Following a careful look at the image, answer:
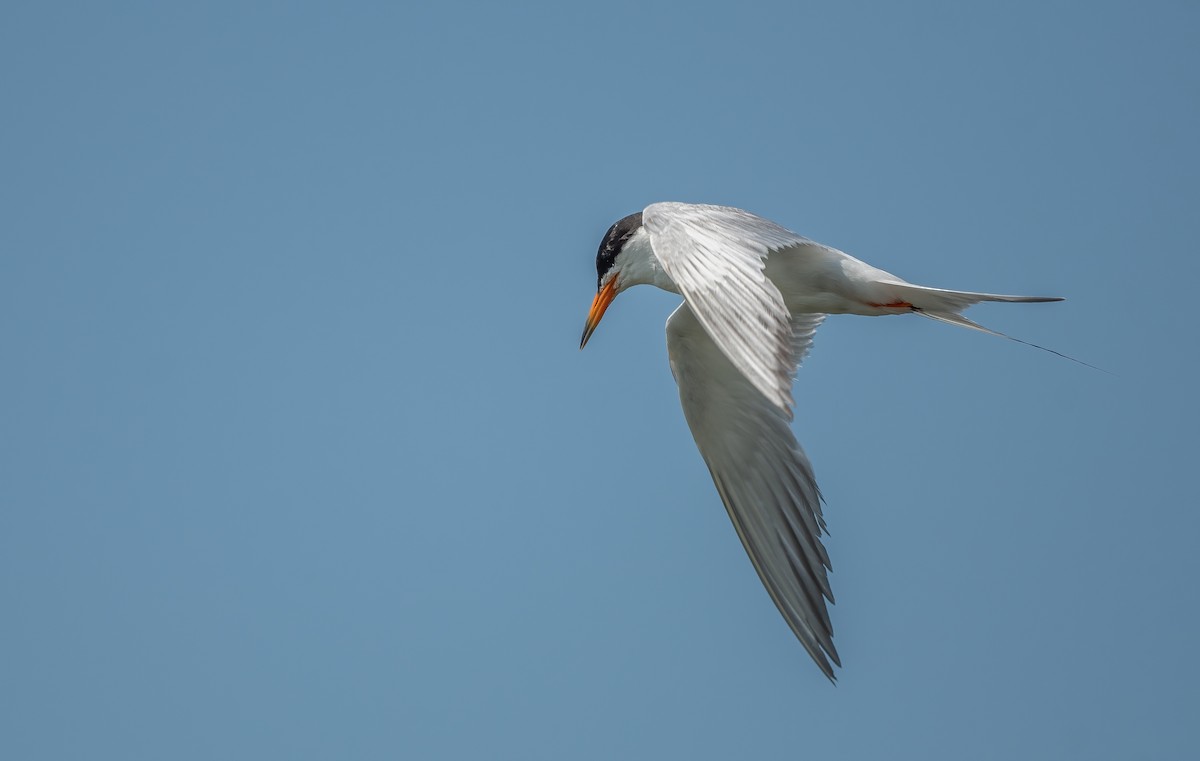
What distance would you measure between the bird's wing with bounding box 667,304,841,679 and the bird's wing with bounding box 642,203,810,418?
169 centimetres

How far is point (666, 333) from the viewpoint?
25.6 ft

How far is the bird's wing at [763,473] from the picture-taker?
283 inches

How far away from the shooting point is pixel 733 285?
498cm

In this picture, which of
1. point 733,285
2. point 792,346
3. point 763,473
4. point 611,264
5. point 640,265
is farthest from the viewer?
point 763,473

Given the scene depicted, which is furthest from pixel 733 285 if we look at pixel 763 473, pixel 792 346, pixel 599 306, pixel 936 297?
pixel 763 473

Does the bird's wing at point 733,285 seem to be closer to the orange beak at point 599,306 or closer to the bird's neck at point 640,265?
the bird's neck at point 640,265

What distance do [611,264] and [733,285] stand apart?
2.51 m

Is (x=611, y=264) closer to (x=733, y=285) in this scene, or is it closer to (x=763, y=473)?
(x=763, y=473)

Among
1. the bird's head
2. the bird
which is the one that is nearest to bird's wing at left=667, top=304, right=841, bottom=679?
the bird

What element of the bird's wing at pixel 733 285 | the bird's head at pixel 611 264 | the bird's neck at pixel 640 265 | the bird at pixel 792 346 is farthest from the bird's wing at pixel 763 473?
the bird's wing at pixel 733 285

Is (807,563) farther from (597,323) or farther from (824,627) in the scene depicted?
(597,323)

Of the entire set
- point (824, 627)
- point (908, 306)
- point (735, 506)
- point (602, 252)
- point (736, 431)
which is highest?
point (602, 252)

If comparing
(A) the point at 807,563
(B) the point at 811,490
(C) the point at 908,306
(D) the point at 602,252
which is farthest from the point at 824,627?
(D) the point at 602,252

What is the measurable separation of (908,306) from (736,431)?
4.77 ft
